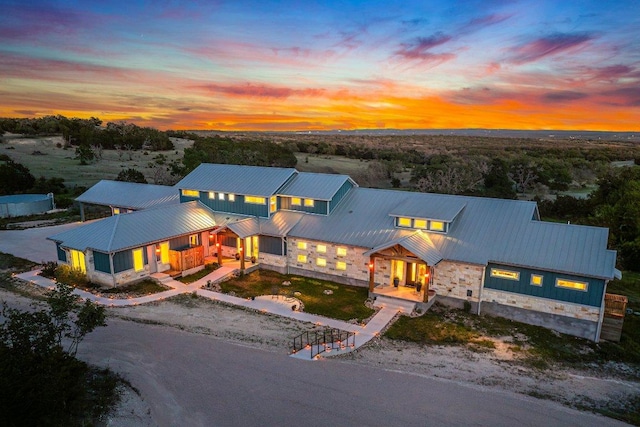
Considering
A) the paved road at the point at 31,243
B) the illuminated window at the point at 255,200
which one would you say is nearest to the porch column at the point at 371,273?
the illuminated window at the point at 255,200

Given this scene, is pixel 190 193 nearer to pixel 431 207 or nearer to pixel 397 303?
pixel 431 207

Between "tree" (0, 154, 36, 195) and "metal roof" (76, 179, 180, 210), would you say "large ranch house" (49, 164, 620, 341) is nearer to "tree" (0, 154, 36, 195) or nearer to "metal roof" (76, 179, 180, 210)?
"metal roof" (76, 179, 180, 210)

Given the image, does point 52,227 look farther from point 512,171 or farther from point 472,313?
point 512,171

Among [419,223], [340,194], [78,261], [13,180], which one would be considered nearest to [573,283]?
[419,223]

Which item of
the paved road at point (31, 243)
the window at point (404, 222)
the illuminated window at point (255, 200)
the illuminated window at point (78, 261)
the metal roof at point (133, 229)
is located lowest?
the paved road at point (31, 243)

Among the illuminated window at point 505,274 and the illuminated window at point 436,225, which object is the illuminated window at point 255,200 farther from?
the illuminated window at point 505,274

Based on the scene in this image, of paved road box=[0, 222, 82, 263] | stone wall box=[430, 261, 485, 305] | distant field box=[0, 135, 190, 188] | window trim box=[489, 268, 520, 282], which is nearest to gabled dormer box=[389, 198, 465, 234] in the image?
stone wall box=[430, 261, 485, 305]

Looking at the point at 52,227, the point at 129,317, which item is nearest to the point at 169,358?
the point at 129,317

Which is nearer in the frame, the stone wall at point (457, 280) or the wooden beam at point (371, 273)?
the stone wall at point (457, 280)
